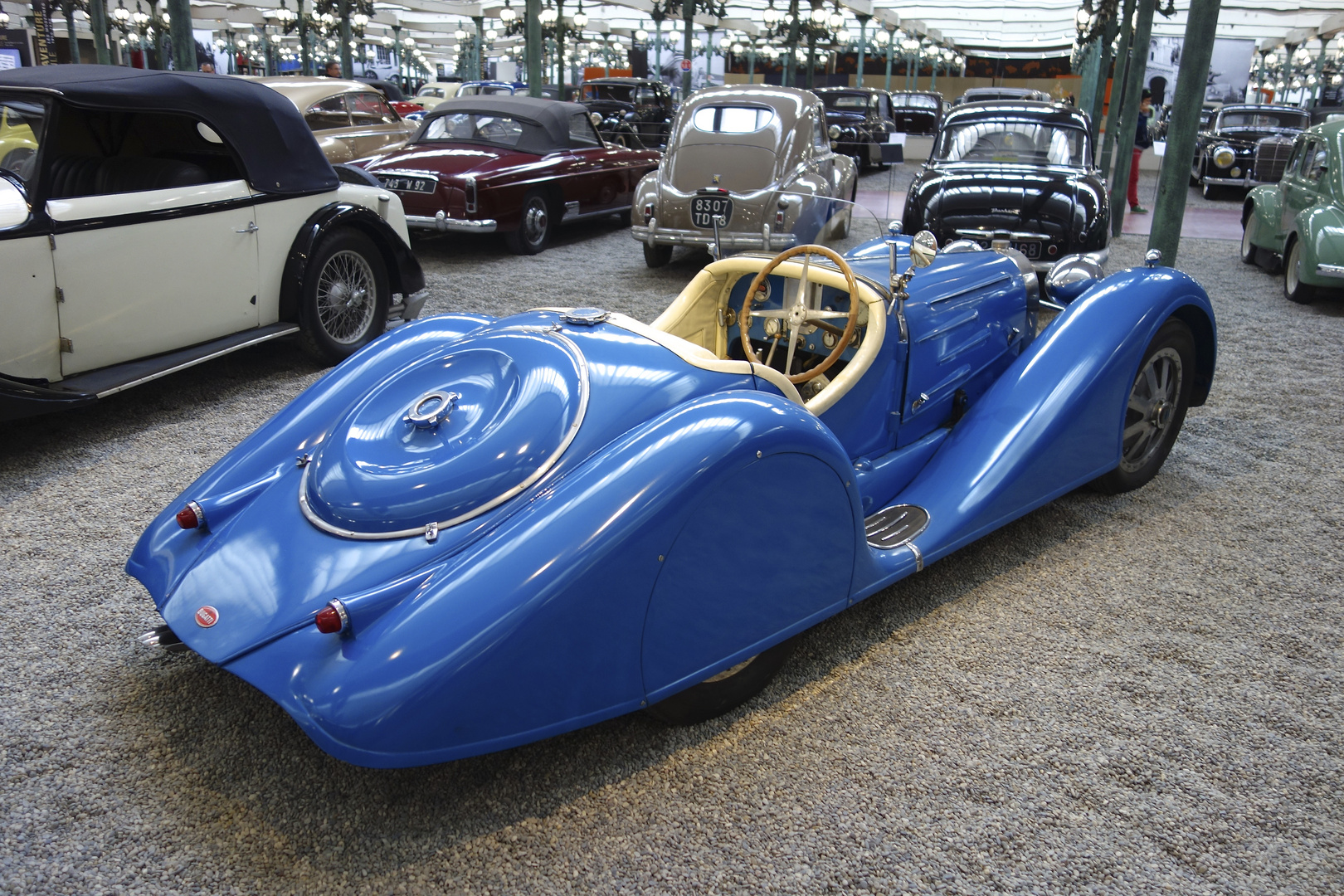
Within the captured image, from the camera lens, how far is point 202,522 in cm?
249

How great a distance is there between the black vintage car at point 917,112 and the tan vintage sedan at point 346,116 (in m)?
15.6

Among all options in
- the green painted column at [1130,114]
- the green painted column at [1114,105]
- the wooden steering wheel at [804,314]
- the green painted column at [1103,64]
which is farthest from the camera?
the green painted column at [1103,64]

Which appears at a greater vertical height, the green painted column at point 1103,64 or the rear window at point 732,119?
the green painted column at point 1103,64

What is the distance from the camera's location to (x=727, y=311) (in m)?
3.46

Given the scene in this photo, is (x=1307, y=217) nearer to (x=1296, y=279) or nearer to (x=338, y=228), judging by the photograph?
(x=1296, y=279)

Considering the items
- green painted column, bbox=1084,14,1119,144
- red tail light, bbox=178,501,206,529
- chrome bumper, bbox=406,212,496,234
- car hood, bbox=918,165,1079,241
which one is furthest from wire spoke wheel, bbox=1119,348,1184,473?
green painted column, bbox=1084,14,1119,144

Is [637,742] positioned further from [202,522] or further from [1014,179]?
[1014,179]

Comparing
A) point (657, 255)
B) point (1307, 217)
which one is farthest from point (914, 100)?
point (657, 255)

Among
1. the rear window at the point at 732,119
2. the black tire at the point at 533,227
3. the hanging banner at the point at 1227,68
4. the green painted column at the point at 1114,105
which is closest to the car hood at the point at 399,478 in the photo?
the rear window at the point at 732,119

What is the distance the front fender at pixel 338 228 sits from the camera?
5297 mm

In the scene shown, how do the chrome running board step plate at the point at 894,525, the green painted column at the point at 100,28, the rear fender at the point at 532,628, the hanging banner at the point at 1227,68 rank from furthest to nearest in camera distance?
the hanging banner at the point at 1227,68 < the green painted column at the point at 100,28 < the chrome running board step plate at the point at 894,525 < the rear fender at the point at 532,628

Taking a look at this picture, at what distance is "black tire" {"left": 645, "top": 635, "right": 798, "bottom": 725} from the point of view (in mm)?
2379

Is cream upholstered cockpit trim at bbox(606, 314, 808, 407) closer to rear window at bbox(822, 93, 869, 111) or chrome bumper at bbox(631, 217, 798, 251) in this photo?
chrome bumper at bbox(631, 217, 798, 251)

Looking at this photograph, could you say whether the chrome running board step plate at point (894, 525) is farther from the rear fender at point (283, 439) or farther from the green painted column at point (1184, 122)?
the green painted column at point (1184, 122)
